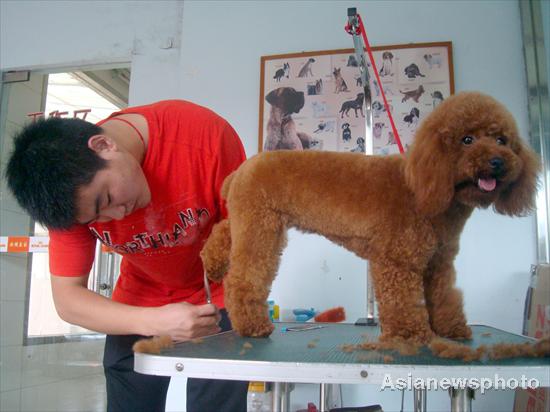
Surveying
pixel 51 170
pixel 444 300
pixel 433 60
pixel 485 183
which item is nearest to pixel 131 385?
pixel 51 170

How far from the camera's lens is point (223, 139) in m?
1.02

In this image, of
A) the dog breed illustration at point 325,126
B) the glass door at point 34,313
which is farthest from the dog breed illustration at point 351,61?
the glass door at point 34,313

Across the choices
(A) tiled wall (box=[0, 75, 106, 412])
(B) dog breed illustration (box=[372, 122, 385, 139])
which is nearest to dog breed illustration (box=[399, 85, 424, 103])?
(B) dog breed illustration (box=[372, 122, 385, 139])

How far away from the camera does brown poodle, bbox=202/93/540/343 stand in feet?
2.40

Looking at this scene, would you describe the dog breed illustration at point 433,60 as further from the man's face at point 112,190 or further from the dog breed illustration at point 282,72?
the man's face at point 112,190

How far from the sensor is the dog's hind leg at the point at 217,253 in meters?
0.88

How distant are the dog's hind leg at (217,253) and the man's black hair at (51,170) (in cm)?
25

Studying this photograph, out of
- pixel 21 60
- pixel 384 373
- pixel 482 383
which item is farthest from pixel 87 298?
pixel 21 60

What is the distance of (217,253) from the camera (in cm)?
89

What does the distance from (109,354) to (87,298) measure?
0.94 feet

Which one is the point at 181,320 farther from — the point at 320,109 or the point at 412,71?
the point at 412,71

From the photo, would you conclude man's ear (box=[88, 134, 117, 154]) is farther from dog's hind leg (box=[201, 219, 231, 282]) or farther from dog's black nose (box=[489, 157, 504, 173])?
dog's black nose (box=[489, 157, 504, 173])

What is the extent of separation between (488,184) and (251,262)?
43 cm

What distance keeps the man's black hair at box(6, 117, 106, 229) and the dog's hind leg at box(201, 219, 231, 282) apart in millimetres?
255
